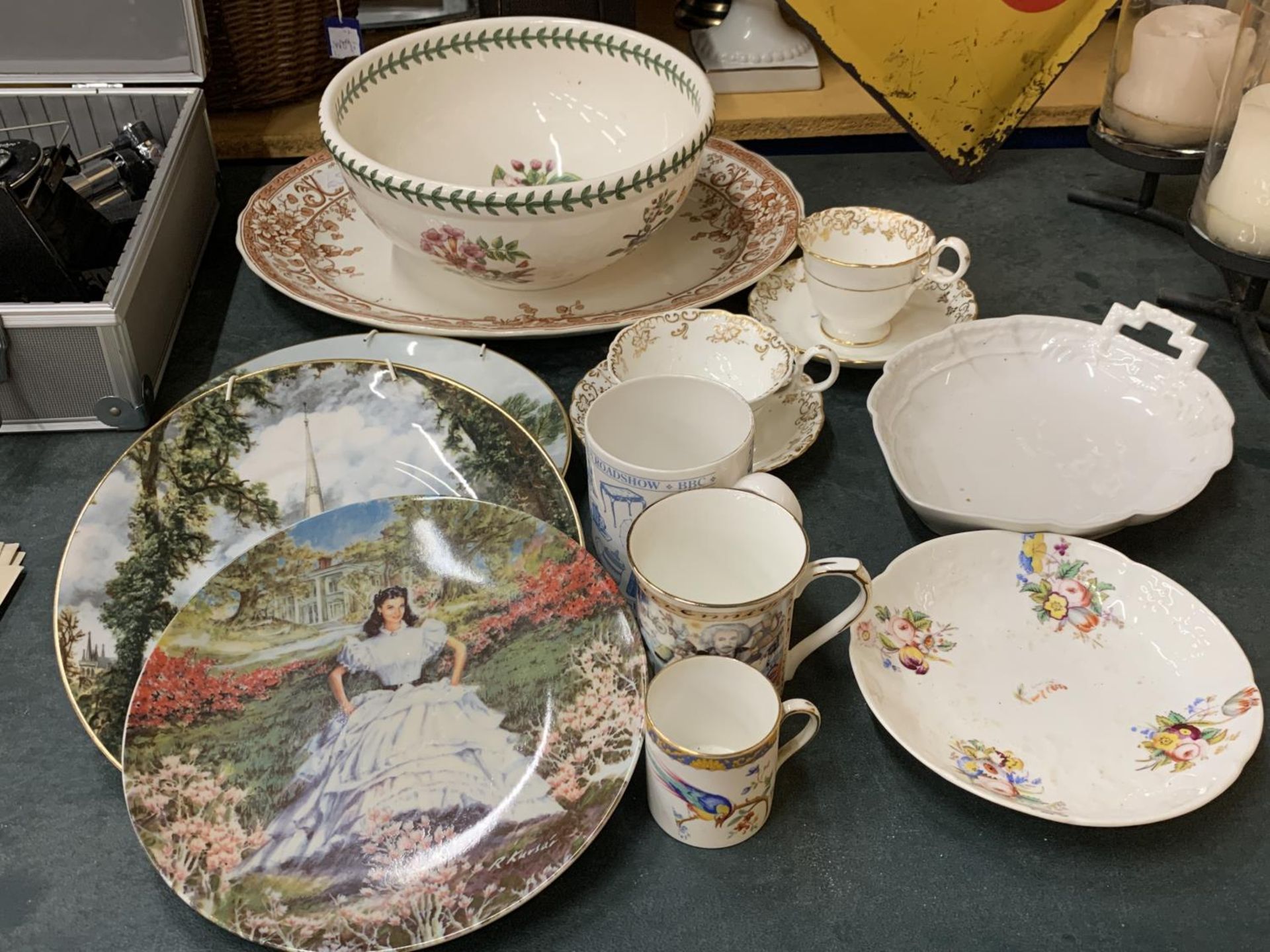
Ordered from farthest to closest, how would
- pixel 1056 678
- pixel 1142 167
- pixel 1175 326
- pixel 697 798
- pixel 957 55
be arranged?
pixel 957 55 → pixel 1142 167 → pixel 1175 326 → pixel 1056 678 → pixel 697 798

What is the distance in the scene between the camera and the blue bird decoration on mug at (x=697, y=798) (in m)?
0.57

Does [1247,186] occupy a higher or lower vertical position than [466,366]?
higher

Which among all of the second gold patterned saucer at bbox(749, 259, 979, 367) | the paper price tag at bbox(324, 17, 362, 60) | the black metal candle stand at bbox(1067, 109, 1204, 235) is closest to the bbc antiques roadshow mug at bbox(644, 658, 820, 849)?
the second gold patterned saucer at bbox(749, 259, 979, 367)

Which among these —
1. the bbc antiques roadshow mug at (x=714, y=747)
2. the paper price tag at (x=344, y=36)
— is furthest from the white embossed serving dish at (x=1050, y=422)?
the paper price tag at (x=344, y=36)

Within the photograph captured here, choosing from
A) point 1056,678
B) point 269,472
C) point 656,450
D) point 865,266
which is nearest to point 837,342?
point 865,266

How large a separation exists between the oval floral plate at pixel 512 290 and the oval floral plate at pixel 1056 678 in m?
0.35

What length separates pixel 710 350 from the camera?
0.88 metres

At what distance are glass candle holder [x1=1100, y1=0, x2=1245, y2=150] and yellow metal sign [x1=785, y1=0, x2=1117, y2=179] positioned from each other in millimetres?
124

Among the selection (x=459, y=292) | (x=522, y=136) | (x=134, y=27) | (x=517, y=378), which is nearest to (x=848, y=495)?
(x=517, y=378)

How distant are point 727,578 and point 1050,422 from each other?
1.13 ft

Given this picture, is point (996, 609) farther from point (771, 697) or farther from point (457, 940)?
point (457, 940)

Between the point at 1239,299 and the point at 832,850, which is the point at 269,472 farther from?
the point at 1239,299

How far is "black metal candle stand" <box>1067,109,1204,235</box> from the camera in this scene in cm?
105

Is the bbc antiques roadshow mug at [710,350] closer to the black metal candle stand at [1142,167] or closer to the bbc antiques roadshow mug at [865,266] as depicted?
the bbc antiques roadshow mug at [865,266]
